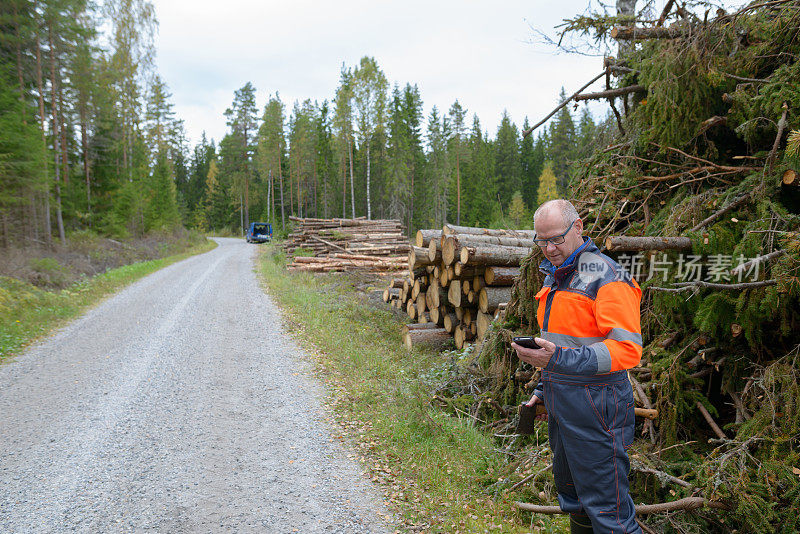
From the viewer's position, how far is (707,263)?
Result: 339 centimetres

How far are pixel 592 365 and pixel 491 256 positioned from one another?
480cm

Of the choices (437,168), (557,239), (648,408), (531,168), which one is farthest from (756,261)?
(531,168)

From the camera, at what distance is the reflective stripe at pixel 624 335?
216 centimetres

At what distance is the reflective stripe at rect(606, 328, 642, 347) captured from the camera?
216 centimetres

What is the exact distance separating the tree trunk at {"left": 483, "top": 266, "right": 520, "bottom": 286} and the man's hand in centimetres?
464

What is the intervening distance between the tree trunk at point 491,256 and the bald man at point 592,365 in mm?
4423

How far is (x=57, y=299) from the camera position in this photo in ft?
36.3

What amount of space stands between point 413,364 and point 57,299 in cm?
980

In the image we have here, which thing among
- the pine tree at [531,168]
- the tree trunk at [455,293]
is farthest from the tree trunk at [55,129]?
the pine tree at [531,168]

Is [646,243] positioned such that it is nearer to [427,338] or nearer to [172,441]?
[172,441]

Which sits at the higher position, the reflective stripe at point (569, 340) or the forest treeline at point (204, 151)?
the forest treeline at point (204, 151)

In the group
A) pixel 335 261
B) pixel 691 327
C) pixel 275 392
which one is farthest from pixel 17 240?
pixel 691 327

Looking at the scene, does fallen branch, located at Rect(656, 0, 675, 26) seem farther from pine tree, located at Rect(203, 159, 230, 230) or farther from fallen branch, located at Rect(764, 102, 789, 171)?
pine tree, located at Rect(203, 159, 230, 230)

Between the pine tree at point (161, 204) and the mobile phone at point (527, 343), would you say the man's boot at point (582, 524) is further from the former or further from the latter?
the pine tree at point (161, 204)
